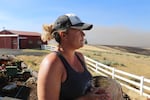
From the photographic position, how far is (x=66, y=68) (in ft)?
7.83

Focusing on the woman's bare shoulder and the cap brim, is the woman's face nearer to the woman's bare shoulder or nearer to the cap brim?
the cap brim

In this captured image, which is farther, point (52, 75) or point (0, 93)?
point (0, 93)

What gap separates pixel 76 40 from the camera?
251 centimetres

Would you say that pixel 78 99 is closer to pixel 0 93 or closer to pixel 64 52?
pixel 64 52

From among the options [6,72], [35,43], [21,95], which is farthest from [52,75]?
[35,43]

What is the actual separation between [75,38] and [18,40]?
42.7 metres

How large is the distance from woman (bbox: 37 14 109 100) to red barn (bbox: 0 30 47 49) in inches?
1668

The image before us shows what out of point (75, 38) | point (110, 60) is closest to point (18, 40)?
point (110, 60)

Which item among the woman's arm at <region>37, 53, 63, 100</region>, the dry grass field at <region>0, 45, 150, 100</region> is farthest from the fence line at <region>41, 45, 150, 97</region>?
the woman's arm at <region>37, 53, 63, 100</region>

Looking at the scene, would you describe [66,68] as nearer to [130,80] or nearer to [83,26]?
[83,26]

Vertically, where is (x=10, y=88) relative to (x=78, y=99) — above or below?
below

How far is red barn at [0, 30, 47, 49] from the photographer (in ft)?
146

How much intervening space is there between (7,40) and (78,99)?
147 feet

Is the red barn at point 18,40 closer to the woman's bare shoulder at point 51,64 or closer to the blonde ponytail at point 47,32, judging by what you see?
the blonde ponytail at point 47,32
